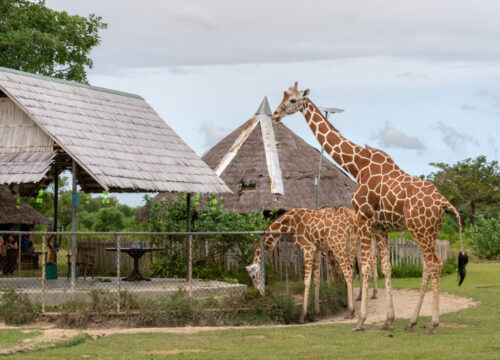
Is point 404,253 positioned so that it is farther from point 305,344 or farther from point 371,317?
point 305,344

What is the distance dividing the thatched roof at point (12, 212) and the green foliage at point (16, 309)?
9389mm

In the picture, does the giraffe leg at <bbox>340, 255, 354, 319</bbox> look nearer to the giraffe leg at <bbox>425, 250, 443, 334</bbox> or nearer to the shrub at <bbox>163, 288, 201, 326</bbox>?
the giraffe leg at <bbox>425, 250, 443, 334</bbox>

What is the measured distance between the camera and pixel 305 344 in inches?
439

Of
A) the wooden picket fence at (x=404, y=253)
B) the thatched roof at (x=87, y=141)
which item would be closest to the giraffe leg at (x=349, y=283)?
the thatched roof at (x=87, y=141)

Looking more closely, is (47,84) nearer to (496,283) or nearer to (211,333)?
(211,333)

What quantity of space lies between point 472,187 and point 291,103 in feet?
120

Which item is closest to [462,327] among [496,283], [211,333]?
[211,333]

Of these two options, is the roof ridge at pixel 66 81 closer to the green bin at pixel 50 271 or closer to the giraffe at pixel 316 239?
the green bin at pixel 50 271

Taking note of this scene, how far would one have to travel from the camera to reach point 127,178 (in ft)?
49.1

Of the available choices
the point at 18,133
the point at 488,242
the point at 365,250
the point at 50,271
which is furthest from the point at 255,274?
the point at 488,242

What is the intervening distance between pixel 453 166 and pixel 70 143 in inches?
1611

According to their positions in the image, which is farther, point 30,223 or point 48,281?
point 30,223

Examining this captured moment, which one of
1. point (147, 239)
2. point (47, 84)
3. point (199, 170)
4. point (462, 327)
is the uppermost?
point (47, 84)

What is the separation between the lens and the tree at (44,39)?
26000mm
